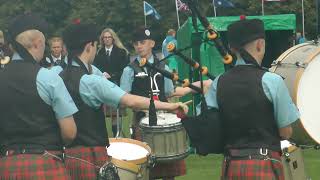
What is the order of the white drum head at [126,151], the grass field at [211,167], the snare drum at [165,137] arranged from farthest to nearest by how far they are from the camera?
1. the grass field at [211,167]
2. the snare drum at [165,137]
3. the white drum head at [126,151]

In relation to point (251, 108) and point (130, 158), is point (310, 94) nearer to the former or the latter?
point (130, 158)

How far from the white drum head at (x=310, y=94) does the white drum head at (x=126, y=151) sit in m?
1.73

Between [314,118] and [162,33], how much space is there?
34210 millimetres

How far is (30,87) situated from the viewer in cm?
434

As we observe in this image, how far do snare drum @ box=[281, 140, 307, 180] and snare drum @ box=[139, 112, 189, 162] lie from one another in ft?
3.52

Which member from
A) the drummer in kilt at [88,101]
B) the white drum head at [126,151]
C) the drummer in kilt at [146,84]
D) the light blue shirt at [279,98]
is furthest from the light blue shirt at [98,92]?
the drummer in kilt at [146,84]

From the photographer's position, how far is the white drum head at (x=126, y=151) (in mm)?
5457

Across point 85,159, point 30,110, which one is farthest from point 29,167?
point 85,159

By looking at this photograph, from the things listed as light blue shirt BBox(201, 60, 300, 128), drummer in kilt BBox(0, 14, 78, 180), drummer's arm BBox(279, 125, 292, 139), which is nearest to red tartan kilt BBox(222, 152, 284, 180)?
drummer's arm BBox(279, 125, 292, 139)

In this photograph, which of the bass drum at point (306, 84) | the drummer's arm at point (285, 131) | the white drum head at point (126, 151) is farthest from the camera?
the bass drum at point (306, 84)

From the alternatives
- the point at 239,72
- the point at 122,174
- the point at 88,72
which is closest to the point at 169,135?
the point at 122,174

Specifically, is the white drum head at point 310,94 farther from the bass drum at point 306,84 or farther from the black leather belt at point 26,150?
the black leather belt at point 26,150

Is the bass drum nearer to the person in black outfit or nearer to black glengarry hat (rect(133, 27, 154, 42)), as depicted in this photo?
black glengarry hat (rect(133, 27, 154, 42))

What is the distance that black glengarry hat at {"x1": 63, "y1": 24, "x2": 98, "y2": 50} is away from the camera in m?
5.11
